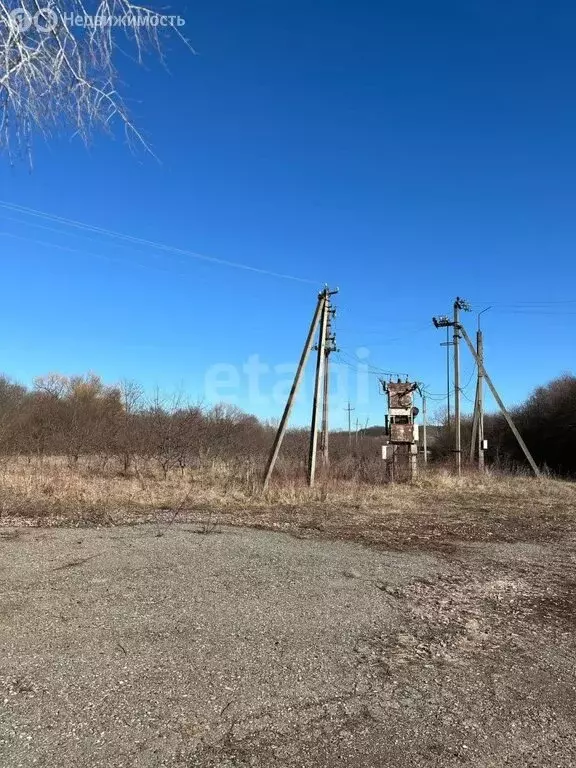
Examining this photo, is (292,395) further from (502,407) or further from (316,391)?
(502,407)

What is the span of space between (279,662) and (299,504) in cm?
1040

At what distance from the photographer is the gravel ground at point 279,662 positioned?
9.86ft

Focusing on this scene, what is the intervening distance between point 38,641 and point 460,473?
23.1 m

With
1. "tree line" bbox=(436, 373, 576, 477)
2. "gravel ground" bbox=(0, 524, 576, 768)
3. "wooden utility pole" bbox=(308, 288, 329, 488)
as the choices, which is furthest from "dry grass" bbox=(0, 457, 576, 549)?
"tree line" bbox=(436, 373, 576, 477)

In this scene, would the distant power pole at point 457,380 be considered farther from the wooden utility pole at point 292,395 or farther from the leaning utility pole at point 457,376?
the wooden utility pole at point 292,395

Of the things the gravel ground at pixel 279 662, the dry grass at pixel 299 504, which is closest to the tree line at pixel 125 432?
the dry grass at pixel 299 504

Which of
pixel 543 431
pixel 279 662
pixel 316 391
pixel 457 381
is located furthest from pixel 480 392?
pixel 279 662

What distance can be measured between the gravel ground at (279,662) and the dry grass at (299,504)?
319cm

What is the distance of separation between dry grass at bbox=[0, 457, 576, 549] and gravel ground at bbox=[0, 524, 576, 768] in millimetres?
3189

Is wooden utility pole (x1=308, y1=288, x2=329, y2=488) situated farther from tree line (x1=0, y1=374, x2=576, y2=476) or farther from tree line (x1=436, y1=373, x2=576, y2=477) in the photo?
tree line (x1=436, y1=373, x2=576, y2=477)

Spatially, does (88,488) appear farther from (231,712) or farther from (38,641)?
(231,712)

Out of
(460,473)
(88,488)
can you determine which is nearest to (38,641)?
(88,488)

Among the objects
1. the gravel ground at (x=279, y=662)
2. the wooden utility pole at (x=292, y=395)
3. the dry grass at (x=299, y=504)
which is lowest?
the gravel ground at (x=279, y=662)

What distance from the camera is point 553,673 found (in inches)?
163
